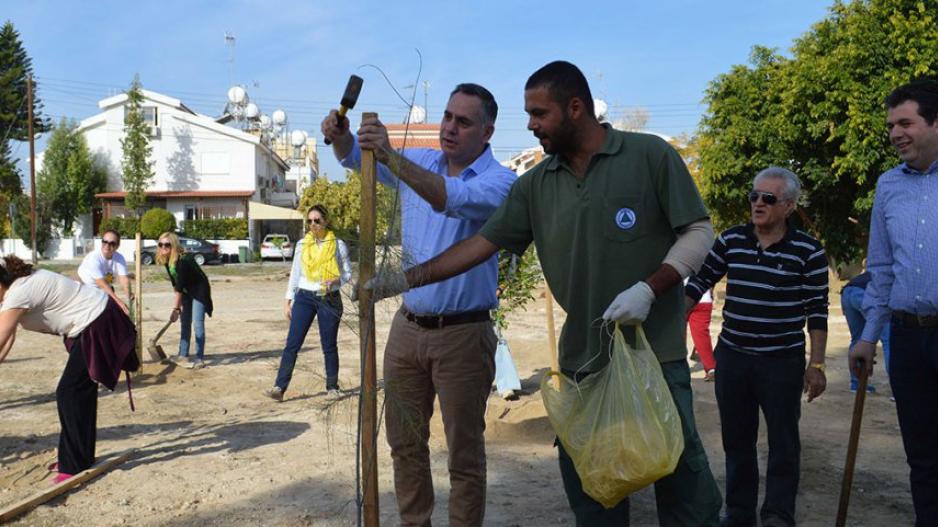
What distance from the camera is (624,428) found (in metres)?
2.59

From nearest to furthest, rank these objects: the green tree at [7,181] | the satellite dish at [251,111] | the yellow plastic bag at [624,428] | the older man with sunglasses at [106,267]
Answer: the yellow plastic bag at [624,428] < the older man with sunglasses at [106,267] < the green tree at [7,181] < the satellite dish at [251,111]

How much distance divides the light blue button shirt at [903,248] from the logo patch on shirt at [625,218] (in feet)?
5.25

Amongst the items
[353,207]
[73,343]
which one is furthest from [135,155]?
[353,207]

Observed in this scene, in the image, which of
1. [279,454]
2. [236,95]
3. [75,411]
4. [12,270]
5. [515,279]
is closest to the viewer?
[12,270]

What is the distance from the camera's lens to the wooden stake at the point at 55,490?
4656 millimetres

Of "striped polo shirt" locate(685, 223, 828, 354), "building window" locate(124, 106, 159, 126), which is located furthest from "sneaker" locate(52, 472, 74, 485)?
"building window" locate(124, 106, 159, 126)

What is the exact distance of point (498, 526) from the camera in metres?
4.51

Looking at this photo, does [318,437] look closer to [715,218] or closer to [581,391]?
[581,391]

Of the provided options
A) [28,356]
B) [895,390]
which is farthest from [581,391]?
[28,356]

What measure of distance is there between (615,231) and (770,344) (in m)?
1.82

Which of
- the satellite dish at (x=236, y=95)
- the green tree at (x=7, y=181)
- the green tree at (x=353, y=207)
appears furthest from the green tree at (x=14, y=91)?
the green tree at (x=353, y=207)

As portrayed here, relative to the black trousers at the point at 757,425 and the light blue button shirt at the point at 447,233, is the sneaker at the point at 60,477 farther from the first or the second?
the black trousers at the point at 757,425

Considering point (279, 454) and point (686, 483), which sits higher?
point (686, 483)

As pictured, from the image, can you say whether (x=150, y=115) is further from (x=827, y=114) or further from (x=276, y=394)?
(x=276, y=394)
